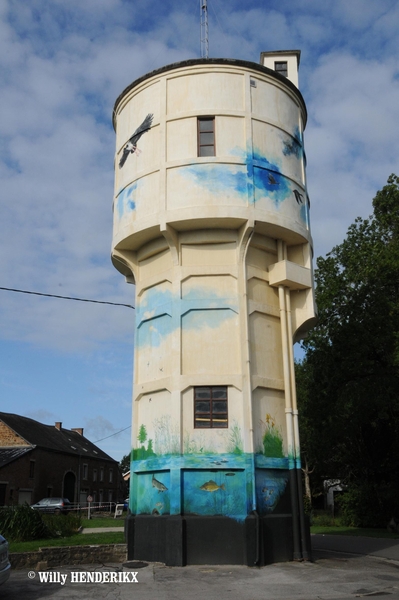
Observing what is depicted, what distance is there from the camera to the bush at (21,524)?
18.0 metres

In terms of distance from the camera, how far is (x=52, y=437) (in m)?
57.0

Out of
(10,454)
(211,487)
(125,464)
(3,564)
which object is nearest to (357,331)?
(211,487)

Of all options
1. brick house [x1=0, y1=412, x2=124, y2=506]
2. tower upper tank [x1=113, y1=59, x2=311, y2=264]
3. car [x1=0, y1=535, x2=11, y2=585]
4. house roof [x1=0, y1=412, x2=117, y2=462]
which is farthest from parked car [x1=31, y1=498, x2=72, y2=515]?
car [x1=0, y1=535, x2=11, y2=585]

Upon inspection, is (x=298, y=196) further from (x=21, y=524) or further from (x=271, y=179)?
(x=21, y=524)

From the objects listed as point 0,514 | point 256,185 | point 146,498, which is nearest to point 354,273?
point 256,185

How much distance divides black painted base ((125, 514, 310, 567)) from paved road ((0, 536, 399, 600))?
264mm

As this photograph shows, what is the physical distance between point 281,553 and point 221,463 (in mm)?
2679

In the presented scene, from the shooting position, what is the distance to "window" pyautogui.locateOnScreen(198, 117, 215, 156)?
1722 cm

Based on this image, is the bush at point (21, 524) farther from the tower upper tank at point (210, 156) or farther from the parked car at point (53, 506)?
the parked car at point (53, 506)

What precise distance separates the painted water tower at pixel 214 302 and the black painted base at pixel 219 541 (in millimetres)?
33

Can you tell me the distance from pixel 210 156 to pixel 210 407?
23.8ft

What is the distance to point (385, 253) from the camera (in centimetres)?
2308

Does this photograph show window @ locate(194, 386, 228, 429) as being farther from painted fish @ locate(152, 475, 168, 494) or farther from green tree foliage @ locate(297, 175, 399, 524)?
green tree foliage @ locate(297, 175, 399, 524)

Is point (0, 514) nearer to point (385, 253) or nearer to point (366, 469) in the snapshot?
point (385, 253)
